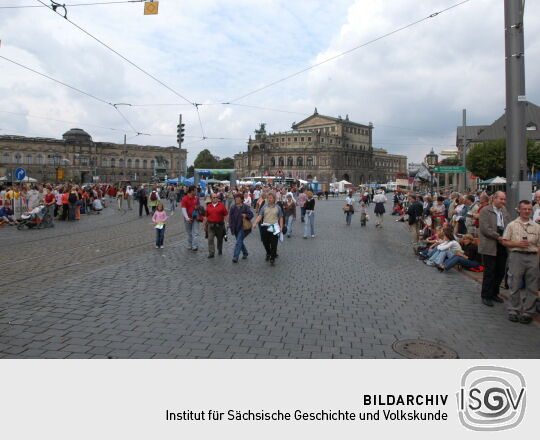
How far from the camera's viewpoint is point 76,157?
344 ft

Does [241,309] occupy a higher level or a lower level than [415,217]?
lower

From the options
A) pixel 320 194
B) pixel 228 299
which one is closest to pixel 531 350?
pixel 228 299

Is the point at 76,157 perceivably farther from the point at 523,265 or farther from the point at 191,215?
the point at 523,265

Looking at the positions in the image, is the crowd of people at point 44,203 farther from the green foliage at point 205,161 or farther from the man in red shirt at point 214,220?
the green foliage at point 205,161

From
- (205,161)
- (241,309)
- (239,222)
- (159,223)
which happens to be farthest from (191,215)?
(205,161)

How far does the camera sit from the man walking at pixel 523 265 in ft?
21.0

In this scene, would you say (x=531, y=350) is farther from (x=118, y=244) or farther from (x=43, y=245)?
(x=43, y=245)

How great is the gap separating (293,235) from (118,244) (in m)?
6.60

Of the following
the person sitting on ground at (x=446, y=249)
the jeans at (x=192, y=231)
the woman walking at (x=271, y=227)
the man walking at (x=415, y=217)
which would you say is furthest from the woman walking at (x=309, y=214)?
the person sitting on ground at (x=446, y=249)

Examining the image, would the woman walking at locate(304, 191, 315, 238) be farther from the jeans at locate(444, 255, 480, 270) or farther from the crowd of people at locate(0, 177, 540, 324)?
the jeans at locate(444, 255, 480, 270)

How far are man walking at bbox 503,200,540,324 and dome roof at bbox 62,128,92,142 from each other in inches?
4368

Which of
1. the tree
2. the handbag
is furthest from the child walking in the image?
the tree

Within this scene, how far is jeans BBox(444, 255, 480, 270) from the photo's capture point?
10.1m

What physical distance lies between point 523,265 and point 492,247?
30.2 inches
